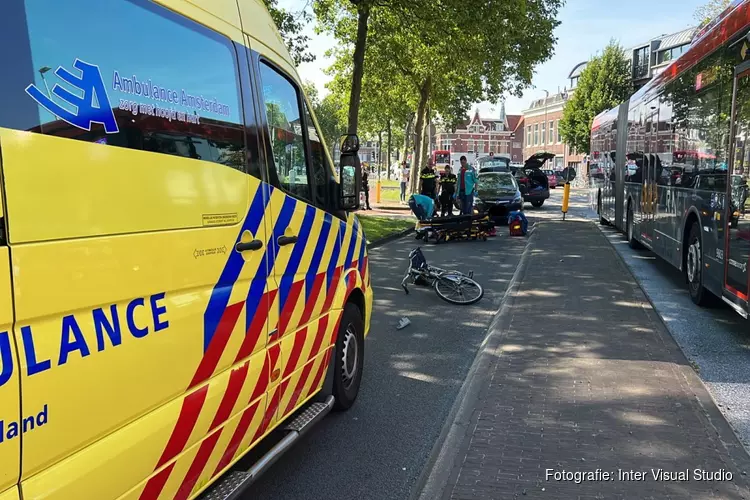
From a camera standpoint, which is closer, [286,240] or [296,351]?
[286,240]

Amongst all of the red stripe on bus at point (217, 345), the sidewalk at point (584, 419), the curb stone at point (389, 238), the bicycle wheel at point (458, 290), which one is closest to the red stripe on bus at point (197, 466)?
the red stripe on bus at point (217, 345)

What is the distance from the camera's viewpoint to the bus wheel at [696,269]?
7.80 metres

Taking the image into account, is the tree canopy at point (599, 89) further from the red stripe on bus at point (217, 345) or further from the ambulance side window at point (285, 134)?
the red stripe on bus at point (217, 345)

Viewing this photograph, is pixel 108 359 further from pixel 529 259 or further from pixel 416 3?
pixel 416 3

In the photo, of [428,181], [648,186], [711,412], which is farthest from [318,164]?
[428,181]

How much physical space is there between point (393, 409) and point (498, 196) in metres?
15.3

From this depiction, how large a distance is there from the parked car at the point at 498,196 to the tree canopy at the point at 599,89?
37.0 meters

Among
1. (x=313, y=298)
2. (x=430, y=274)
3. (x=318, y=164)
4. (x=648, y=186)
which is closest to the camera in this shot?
(x=313, y=298)

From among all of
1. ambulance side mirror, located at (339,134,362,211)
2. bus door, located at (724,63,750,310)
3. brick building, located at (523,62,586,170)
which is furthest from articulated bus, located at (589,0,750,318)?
brick building, located at (523,62,586,170)

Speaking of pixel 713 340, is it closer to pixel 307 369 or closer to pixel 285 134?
pixel 307 369

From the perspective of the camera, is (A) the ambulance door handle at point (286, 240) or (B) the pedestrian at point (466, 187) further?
(B) the pedestrian at point (466, 187)

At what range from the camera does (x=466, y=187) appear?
1867cm

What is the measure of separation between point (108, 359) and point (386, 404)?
3028mm

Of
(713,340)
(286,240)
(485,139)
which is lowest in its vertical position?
(713,340)
